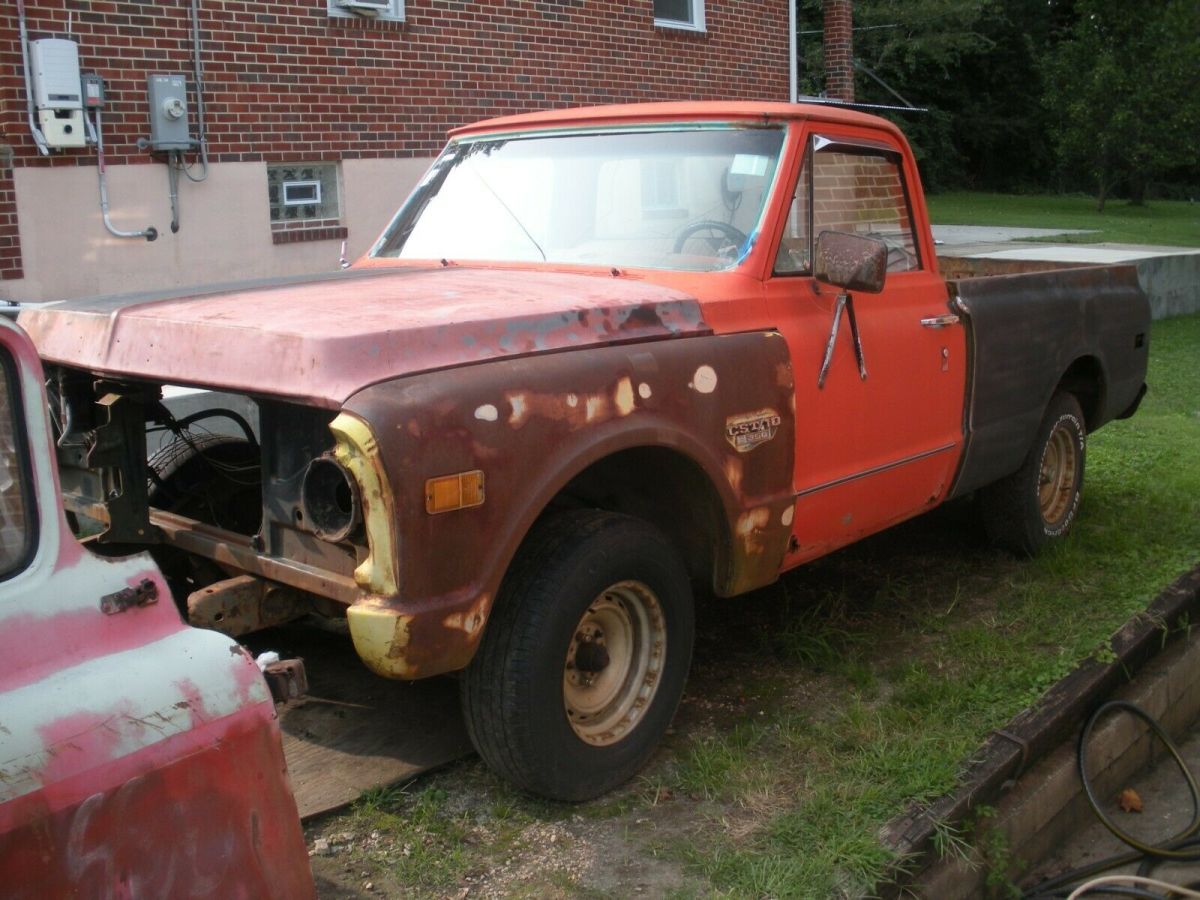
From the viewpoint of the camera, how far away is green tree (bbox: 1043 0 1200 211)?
23.5 m

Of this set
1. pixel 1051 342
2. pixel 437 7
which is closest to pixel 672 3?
pixel 437 7

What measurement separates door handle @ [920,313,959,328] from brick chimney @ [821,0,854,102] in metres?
12.6

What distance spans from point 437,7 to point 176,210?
9.60 ft

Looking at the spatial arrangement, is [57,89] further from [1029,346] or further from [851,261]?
[1029,346]

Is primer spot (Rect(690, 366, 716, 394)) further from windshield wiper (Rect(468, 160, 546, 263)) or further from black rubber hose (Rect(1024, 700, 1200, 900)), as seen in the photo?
black rubber hose (Rect(1024, 700, 1200, 900))

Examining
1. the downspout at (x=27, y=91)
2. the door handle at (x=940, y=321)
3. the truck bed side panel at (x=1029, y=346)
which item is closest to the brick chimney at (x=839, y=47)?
the downspout at (x=27, y=91)

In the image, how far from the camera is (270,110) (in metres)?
9.26

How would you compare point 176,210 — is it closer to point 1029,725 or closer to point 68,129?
point 68,129

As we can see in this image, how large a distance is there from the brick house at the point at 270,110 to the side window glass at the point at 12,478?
21.3 ft

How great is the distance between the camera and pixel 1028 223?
22.5 m

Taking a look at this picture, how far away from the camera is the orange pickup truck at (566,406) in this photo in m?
2.94

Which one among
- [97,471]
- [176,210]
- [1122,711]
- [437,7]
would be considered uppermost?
[437,7]

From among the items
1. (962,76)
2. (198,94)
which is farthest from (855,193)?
(962,76)

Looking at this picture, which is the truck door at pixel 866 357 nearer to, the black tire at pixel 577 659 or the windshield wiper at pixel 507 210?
the black tire at pixel 577 659
